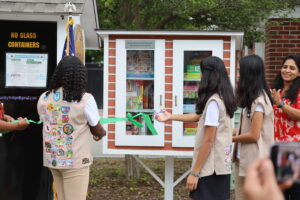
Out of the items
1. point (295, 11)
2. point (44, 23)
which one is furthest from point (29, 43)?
point (295, 11)

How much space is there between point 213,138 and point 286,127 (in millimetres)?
767

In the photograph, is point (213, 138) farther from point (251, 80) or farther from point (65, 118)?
point (65, 118)

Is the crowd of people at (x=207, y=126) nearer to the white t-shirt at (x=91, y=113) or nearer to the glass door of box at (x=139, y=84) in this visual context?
the white t-shirt at (x=91, y=113)

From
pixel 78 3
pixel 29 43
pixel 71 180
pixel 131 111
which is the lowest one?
pixel 71 180

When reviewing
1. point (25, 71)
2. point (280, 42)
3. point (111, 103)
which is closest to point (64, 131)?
point (25, 71)

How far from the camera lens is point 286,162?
1294 mm

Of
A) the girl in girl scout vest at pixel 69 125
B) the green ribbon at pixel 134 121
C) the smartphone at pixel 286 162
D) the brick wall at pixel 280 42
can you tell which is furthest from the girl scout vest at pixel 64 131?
the brick wall at pixel 280 42

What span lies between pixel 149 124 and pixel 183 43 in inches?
37.5

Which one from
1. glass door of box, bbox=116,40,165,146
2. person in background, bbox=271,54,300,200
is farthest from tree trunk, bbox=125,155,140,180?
person in background, bbox=271,54,300,200

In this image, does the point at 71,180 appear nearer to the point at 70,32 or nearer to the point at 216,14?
the point at 70,32

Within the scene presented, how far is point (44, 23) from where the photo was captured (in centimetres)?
545

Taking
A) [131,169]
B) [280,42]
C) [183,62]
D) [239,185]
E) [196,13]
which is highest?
[196,13]

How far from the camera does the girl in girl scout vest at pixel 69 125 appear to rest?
385 centimetres

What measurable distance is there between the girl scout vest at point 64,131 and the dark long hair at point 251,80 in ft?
3.75
